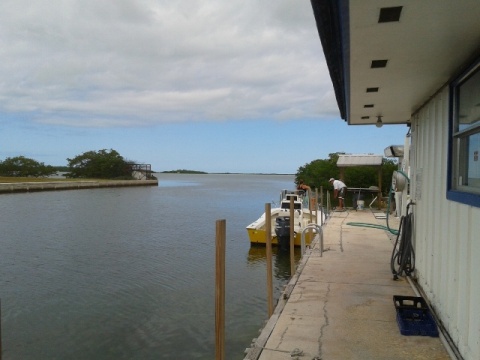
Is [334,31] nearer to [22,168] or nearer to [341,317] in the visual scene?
[341,317]

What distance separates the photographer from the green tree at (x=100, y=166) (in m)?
83.9

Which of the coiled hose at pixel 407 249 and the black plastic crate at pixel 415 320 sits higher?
the coiled hose at pixel 407 249

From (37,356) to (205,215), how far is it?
2299cm

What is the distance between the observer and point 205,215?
99.6 feet

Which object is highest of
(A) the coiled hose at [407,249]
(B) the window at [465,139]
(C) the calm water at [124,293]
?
(B) the window at [465,139]

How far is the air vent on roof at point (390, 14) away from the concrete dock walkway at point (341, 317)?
9.91 ft

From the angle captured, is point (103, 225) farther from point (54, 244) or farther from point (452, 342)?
point (452, 342)

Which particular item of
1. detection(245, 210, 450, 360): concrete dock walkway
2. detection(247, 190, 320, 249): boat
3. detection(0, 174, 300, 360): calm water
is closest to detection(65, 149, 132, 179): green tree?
detection(0, 174, 300, 360): calm water

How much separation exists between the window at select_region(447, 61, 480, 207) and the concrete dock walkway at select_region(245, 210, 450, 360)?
5.23ft

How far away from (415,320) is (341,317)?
0.85 meters

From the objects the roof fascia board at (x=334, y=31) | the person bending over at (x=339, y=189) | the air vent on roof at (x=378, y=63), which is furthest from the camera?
the person bending over at (x=339, y=189)

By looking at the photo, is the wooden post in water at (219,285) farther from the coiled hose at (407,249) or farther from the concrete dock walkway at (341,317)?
the coiled hose at (407,249)

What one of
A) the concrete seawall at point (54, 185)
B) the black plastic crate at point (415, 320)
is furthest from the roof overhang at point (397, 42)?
the concrete seawall at point (54, 185)

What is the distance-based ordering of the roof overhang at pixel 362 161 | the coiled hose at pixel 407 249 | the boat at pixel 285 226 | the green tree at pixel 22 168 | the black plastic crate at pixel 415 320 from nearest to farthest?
the black plastic crate at pixel 415 320 < the coiled hose at pixel 407 249 < the boat at pixel 285 226 < the roof overhang at pixel 362 161 < the green tree at pixel 22 168
